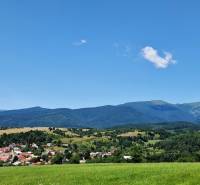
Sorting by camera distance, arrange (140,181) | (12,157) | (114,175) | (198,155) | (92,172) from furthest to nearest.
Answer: (12,157) < (198,155) < (92,172) < (114,175) < (140,181)

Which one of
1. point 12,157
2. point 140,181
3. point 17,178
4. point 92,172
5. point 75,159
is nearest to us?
point 140,181

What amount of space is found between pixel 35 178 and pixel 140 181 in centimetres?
1209

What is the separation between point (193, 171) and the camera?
34.9 m

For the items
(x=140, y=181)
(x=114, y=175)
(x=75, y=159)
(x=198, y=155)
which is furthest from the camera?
(x=75, y=159)

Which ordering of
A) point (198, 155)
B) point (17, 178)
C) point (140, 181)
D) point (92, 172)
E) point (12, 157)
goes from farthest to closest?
1. point (12, 157)
2. point (198, 155)
3. point (17, 178)
4. point (92, 172)
5. point (140, 181)

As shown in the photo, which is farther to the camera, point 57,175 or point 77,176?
point 57,175

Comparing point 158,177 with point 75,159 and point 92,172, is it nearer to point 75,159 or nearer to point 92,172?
point 92,172

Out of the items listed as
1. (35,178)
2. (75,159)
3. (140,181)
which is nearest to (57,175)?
(35,178)

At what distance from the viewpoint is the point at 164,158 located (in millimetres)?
105500

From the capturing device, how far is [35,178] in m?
42.3

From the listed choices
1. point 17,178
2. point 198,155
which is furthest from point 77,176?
point 198,155

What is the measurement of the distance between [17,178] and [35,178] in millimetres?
3123

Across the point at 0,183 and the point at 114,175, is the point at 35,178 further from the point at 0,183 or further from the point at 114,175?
the point at 114,175

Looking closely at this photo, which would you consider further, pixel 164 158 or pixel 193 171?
pixel 164 158
